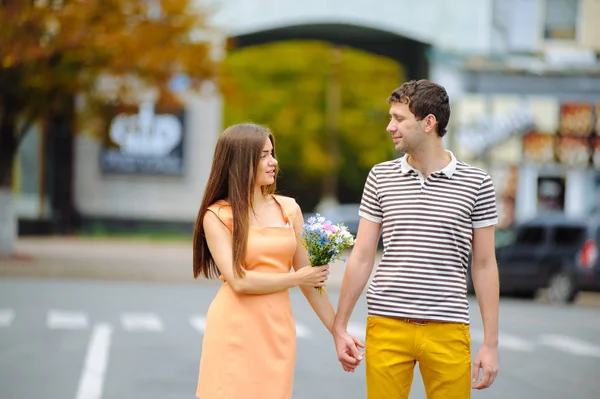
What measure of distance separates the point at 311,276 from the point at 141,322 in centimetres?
1159

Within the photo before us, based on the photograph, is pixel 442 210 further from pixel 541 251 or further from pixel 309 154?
pixel 309 154

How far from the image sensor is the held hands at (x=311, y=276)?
516 centimetres

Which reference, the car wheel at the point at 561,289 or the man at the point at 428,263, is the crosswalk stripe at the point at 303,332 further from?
the man at the point at 428,263

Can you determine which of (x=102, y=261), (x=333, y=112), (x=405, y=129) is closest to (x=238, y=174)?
(x=405, y=129)

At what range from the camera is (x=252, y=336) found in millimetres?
5121

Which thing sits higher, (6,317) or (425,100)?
(425,100)

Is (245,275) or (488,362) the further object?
(488,362)

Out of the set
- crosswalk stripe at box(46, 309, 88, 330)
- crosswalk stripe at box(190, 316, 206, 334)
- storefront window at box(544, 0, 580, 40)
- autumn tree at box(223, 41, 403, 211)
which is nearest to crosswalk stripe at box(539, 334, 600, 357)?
crosswalk stripe at box(190, 316, 206, 334)

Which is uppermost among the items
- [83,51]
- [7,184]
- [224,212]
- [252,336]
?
[83,51]

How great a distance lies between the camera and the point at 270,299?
516 centimetres

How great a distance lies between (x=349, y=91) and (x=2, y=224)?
4028 centimetres

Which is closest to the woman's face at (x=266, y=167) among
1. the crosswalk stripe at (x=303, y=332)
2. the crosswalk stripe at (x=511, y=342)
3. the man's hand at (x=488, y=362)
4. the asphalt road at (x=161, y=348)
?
the man's hand at (x=488, y=362)

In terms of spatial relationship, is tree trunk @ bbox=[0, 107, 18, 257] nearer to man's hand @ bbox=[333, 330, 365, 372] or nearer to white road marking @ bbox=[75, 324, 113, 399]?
white road marking @ bbox=[75, 324, 113, 399]

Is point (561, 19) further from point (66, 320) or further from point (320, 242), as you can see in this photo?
point (320, 242)
